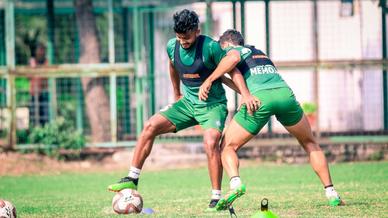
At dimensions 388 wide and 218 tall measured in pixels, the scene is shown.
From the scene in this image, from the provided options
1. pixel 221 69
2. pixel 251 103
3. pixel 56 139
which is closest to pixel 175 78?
pixel 221 69

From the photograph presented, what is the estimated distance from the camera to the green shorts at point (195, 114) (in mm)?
12102

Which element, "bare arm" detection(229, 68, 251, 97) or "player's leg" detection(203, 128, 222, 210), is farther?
"player's leg" detection(203, 128, 222, 210)

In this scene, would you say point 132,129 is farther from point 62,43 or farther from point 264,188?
point 264,188

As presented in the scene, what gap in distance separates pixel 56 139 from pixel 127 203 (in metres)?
9.75

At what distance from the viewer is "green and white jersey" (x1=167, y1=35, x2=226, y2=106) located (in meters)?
12.0

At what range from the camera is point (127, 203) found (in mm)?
11594

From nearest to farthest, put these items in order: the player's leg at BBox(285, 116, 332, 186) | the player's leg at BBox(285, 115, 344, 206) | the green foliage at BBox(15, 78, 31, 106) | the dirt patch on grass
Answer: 1. the player's leg at BBox(285, 115, 344, 206)
2. the player's leg at BBox(285, 116, 332, 186)
3. the dirt patch on grass
4. the green foliage at BBox(15, 78, 31, 106)

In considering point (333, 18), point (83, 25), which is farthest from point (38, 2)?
point (333, 18)

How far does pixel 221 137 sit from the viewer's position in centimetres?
1214

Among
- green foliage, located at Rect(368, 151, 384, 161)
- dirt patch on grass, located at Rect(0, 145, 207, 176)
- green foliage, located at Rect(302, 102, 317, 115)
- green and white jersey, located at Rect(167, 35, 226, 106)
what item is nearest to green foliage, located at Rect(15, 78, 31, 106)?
dirt patch on grass, located at Rect(0, 145, 207, 176)

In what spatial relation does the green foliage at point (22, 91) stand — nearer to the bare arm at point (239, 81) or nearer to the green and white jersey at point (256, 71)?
the green and white jersey at point (256, 71)

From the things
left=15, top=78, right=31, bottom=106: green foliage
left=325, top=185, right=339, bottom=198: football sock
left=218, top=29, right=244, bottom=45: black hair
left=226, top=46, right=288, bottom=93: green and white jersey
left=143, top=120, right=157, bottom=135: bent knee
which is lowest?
left=325, top=185, right=339, bottom=198: football sock

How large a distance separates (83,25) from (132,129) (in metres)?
2.69

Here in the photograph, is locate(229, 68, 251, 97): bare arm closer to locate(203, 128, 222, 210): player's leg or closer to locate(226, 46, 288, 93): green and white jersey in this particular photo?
locate(226, 46, 288, 93): green and white jersey
